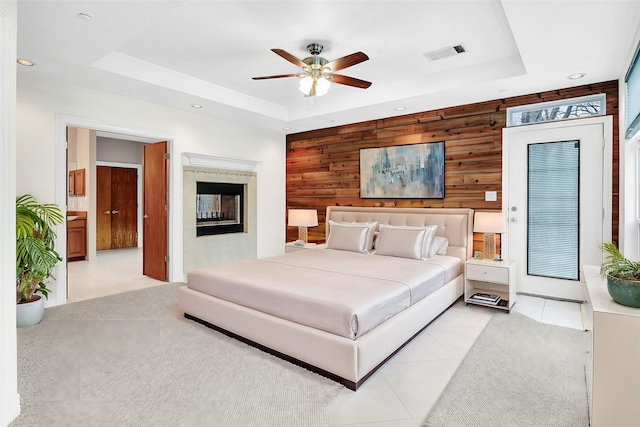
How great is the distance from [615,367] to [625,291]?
37cm

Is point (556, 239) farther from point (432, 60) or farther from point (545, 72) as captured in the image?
point (432, 60)

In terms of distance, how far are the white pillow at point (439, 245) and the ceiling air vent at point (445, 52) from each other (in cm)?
208

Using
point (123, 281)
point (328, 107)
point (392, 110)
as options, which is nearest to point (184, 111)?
point (328, 107)

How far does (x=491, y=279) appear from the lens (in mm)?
3766

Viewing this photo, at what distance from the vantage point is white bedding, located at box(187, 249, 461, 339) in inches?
91.8

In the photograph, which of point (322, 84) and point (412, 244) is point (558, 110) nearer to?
point (412, 244)

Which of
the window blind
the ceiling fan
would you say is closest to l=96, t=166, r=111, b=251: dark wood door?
the ceiling fan

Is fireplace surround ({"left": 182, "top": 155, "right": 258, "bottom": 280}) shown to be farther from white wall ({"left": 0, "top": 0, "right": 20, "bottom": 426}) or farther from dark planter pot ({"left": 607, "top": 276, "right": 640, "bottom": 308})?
dark planter pot ({"left": 607, "top": 276, "right": 640, "bottom": 308})

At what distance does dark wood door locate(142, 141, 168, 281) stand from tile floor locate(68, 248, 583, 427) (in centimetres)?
32

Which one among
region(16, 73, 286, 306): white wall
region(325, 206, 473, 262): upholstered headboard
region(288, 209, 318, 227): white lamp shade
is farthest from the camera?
region(288, 209, 318, 227): white lamp shade

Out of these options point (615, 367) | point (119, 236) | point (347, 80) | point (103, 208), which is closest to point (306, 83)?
point (347, 80)

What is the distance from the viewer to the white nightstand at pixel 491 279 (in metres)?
3.69

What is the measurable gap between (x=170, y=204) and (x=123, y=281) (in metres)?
1.36

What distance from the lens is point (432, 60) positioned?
369 cm
